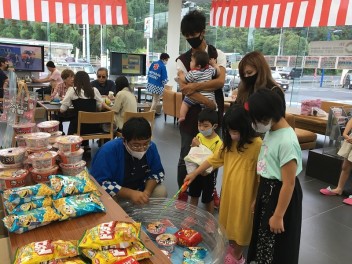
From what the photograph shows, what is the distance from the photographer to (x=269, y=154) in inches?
58.8

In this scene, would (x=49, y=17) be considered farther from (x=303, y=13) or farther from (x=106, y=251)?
(x=106, y=251)

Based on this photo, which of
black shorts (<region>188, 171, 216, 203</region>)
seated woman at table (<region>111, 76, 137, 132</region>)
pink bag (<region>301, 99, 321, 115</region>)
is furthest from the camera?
pink bag (<region>301, 99, 321, 115</region>)

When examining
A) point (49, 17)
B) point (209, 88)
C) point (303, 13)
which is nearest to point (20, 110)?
point (209, 88)

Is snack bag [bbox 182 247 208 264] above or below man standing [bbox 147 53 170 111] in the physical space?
below

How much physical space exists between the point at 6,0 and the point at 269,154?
21.4ft

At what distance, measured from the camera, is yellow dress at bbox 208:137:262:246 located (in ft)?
5.58

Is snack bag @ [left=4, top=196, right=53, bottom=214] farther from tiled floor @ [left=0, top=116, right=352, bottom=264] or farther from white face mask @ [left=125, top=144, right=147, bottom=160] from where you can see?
tiled floor @ [left=0, top=116, right=352, bottom=264]

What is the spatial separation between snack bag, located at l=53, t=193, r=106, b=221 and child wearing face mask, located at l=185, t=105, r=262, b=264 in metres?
0.72

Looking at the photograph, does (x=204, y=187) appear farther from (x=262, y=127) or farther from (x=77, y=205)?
(x=77, y=205)

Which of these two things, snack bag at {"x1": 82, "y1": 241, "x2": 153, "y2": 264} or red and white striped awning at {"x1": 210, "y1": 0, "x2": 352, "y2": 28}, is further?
red and white striped awning at {"x1": 210, "y1": 0, "x2": 352, "y2": 28}

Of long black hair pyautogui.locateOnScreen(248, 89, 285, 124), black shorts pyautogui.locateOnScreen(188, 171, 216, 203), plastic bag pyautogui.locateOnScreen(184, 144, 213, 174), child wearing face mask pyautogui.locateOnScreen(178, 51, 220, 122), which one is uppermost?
child wearing face mask pyautogui.locateOnScreen(178, 51, 220, 122)

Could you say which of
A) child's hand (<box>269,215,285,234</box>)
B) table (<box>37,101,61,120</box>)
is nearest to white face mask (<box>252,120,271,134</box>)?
child's hand (<box>269,215,285,234</box>)

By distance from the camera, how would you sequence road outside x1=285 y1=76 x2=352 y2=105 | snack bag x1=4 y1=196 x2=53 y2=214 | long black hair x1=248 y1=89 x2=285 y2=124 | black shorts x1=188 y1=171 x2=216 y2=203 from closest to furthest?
snack bag x1=4 y1=196 x2=53 y2=214, long black hair x1=248 y1=89 x2=285 y2=124, black shorts x1=188 y1=171 x2=216 y2=203, road outside x1=285 y1=76 x2=352 y2=105

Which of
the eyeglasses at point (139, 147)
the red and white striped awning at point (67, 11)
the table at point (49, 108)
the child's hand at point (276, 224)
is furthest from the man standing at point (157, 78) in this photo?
the child's hand at point (276, 224)
